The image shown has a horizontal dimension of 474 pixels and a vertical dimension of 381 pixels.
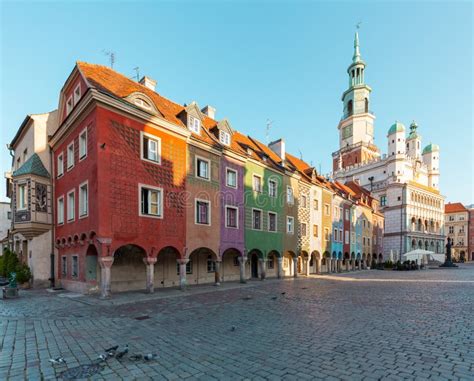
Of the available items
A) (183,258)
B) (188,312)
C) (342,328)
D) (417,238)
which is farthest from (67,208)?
(417,238)

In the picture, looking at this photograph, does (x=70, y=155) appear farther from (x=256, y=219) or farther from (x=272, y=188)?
(x=272, y=188)

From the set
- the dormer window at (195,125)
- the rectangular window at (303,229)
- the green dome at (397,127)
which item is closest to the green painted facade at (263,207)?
the rectangular window at (303,229)

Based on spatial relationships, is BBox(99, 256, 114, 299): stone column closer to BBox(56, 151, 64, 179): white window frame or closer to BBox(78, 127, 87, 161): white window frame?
BBox(78, 127, 87, 161): white window frame

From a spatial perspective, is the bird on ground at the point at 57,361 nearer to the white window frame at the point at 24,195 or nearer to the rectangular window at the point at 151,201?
the rectangular window at the point at 151,201

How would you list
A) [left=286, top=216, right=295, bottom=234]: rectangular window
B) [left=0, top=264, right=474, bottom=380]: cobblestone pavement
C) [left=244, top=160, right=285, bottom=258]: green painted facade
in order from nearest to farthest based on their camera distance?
[left=0, top=264, right=474, bottom=380]: cobblestone pavement
[left=244, top=160, right=285, bottom=258]: green painted facade
[left=286, top=216, right=295, bottom=234]: rectangular window

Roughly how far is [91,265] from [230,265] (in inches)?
447

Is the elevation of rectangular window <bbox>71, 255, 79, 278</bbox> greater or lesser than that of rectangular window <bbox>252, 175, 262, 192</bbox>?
lesser

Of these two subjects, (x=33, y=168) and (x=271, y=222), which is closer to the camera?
(x=33, y=168)

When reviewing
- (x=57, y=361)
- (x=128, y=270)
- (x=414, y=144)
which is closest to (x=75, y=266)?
(x=128, y=270)

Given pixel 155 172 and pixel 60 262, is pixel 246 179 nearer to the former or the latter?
pixel 155 172

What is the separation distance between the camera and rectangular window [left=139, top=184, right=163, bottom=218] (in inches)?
631

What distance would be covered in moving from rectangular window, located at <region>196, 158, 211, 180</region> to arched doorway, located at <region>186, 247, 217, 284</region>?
204 inches

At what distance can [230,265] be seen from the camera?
2409 centimetres

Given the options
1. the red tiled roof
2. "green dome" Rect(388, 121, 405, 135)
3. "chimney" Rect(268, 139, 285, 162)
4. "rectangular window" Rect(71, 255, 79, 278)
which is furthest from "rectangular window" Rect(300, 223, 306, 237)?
the red tiled roof
